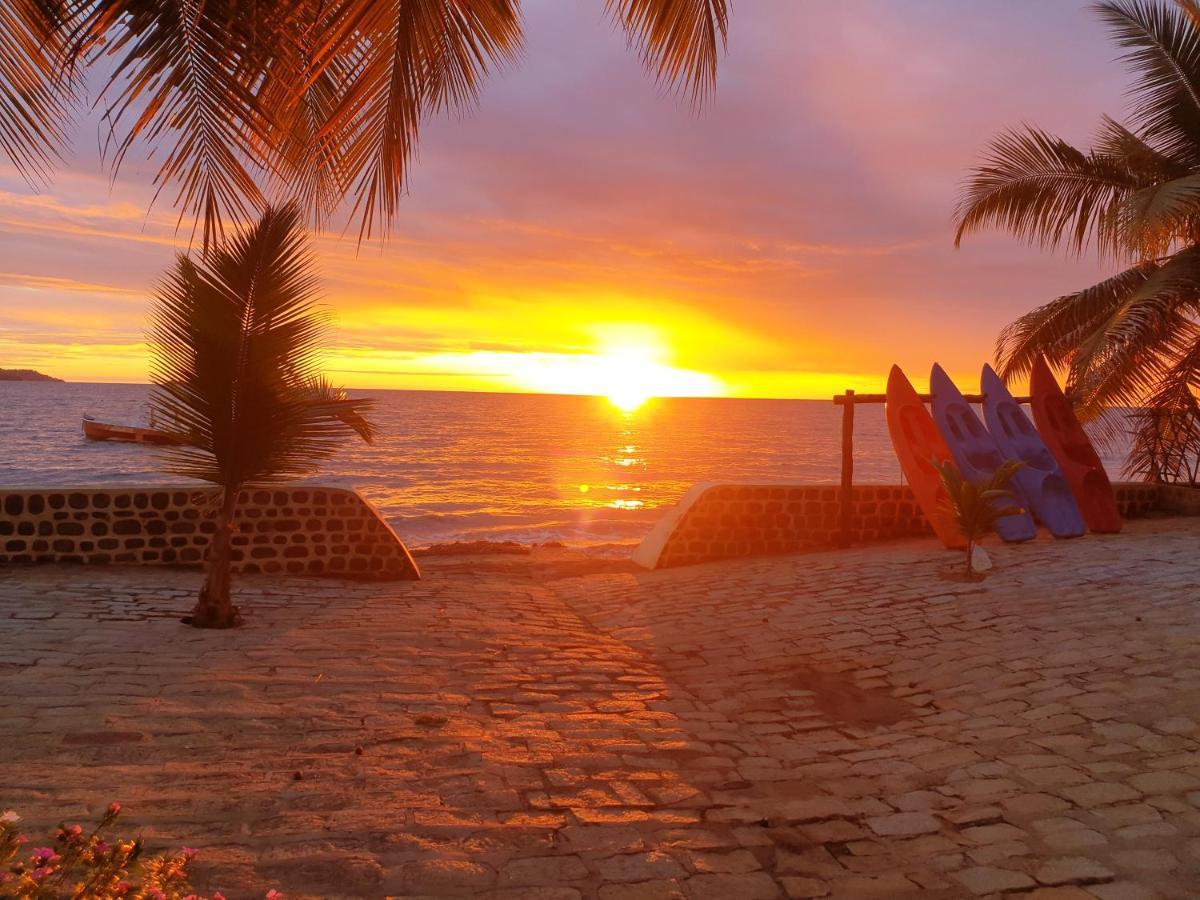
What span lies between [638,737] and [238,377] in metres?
4.68

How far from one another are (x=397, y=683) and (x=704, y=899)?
330 cm

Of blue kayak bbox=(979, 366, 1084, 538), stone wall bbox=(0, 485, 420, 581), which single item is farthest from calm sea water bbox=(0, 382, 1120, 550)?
blue kayak bbox=(979, 366, 1084, 538)

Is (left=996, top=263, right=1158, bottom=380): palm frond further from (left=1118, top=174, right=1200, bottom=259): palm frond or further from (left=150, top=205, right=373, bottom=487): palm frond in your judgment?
(left=150, top=205, right=373, bottom=487): palm frond

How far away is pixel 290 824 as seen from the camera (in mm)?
3660

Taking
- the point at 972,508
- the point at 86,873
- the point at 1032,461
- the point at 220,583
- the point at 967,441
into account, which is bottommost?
the point at 86,873

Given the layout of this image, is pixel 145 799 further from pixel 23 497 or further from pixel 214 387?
pixel 23 497

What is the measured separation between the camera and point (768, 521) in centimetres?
1175

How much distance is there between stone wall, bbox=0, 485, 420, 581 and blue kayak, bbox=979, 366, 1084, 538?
868 cm

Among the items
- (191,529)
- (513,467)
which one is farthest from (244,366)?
(513,467)

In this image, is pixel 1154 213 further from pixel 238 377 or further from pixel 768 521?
pixel 238 377

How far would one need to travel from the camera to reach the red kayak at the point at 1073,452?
11.8 meters

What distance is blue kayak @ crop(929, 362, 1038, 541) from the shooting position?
11.3 meters

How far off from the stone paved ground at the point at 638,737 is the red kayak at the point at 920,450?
193 centimetres

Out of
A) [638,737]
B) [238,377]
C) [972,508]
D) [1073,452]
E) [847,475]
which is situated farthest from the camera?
[1073,452]
